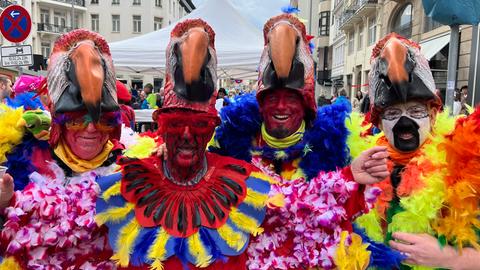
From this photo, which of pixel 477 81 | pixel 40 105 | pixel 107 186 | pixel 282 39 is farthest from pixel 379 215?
pixel 477 81

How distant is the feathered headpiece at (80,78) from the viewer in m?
1.71

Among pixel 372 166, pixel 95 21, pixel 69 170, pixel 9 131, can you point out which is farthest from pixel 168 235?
pixel 95 21

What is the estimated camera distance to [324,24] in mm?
37531

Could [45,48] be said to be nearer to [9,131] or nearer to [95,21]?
[95,21]

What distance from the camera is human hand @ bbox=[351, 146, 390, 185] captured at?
1.53 m

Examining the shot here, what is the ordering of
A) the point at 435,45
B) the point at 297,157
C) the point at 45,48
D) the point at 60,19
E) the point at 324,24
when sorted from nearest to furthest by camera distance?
the point at 297,157, the point at 435,45, the point at 45,48, the point at 60,19, the point at 324,24

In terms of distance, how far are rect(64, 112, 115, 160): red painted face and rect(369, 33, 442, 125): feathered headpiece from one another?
3.91ft

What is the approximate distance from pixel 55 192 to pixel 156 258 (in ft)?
1.51

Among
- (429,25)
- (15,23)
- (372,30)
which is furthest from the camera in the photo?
(372,30)

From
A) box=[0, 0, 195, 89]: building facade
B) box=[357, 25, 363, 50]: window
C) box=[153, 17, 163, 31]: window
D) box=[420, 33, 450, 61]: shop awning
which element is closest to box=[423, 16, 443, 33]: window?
box=[420, 33, 450, 61]: shop awning

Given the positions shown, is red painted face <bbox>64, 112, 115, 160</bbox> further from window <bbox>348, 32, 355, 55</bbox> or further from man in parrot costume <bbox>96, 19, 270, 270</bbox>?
window <bbox>348, 32, 355, 55</bbox>

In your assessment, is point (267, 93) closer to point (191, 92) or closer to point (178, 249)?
point (191, 92)

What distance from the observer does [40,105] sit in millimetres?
2463

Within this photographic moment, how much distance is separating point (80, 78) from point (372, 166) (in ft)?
3.63
